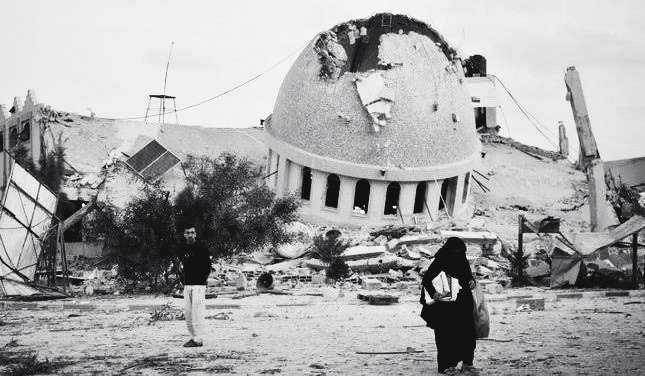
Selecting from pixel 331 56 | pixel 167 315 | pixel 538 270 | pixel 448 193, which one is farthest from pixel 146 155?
pixel 167 315

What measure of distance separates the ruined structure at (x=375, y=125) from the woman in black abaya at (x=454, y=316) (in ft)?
57.5

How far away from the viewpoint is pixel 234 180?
1862cm

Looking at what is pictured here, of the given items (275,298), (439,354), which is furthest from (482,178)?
(439,354)

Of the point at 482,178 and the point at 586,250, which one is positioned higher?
the point at 482,178

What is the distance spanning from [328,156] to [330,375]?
18425 mm

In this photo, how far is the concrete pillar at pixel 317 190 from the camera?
87.1ft

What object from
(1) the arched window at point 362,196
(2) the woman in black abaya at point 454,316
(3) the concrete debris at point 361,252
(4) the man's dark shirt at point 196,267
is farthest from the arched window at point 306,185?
(2) the woman in black abaya at point 454,316

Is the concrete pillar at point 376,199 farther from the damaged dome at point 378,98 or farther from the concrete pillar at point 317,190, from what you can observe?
the concrete pillar at point 317,190

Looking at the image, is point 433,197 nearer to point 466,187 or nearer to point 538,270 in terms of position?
point 466,187

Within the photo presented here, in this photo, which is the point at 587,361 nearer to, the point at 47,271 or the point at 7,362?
the point at 7,362

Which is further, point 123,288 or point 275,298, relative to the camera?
point 123,288

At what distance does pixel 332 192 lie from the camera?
26938 millimetres

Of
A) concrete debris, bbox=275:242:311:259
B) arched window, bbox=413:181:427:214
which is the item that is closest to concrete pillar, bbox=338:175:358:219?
arched window, bbox=413:181:427:214

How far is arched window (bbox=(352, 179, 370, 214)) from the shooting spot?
1053 inches
